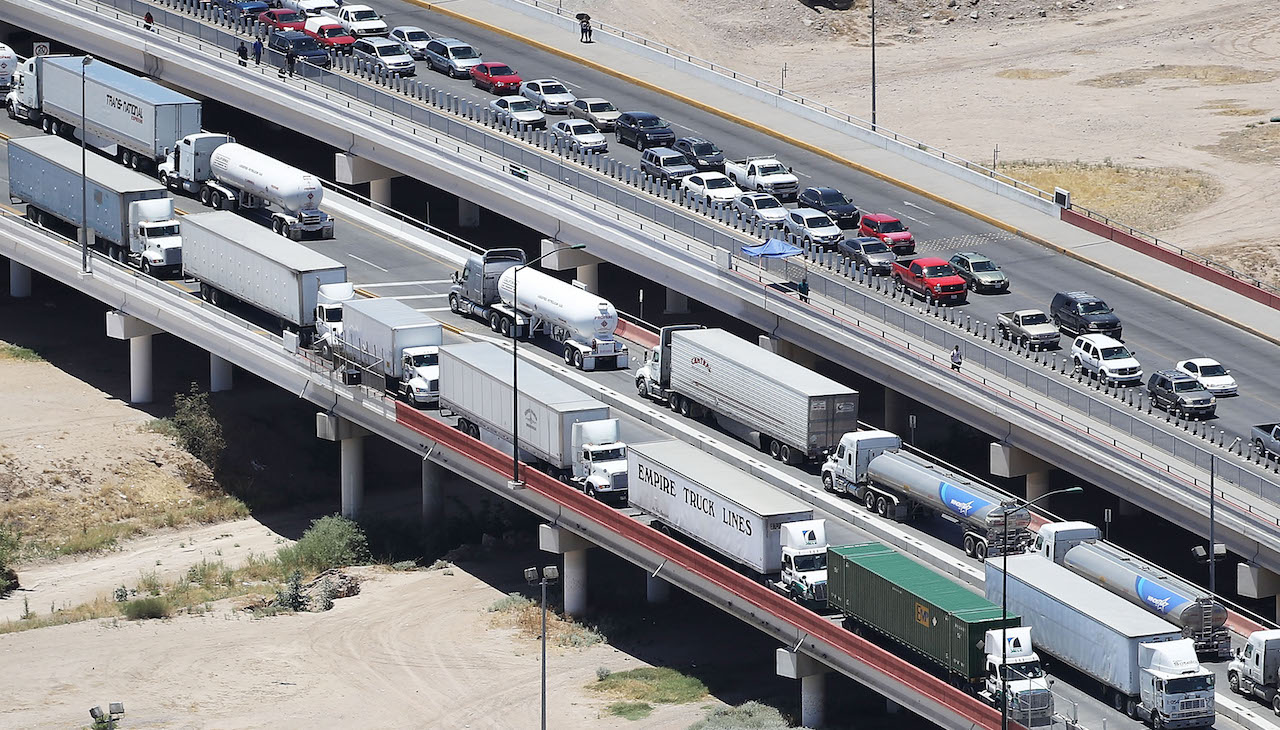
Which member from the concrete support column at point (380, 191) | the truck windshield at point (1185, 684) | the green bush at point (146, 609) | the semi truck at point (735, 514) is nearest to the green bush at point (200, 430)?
the green bush at point (146, 609)

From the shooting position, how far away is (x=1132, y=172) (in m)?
114

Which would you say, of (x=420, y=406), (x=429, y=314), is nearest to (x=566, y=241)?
(x=429, y=314)

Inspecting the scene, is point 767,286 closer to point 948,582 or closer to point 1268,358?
point 1268,358

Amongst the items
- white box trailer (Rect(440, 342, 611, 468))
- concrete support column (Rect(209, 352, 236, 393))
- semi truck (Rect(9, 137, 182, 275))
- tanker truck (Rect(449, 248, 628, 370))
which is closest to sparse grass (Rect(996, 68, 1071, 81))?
tanker truck (Rect(449, 248, 628, 370))

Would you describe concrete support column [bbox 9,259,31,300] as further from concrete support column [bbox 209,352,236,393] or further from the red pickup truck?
the red pickup truck

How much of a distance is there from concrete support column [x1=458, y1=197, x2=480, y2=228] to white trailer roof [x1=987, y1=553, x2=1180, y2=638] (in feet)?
145

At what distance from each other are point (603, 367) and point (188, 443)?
48.4ft

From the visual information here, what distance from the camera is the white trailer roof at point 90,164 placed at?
9056 centimetres

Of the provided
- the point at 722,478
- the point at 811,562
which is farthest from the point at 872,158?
the point at 811,562

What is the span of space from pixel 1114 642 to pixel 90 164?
162 feet

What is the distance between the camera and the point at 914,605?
194ft

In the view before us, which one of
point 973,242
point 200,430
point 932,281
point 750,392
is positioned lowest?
point 200,430

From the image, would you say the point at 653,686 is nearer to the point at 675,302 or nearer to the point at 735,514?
the point at 735,514

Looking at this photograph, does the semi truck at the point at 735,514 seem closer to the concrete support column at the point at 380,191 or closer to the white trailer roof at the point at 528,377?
the white trailer roof at the point at 528,377
